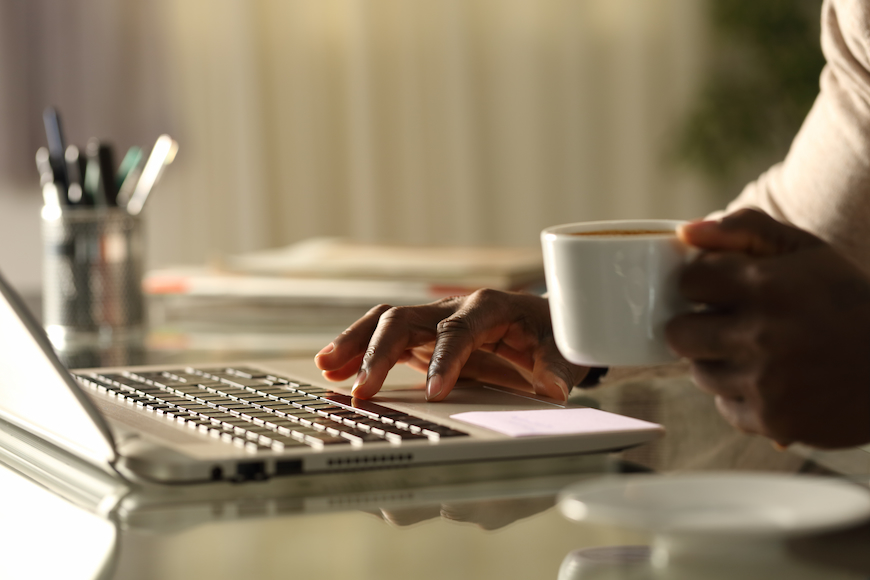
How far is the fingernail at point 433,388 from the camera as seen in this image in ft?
2.16

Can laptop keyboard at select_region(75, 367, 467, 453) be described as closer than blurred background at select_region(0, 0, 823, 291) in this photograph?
Yes

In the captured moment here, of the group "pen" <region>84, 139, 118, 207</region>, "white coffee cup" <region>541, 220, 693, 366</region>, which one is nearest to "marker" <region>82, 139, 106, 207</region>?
"pen" <region>84, 139, 118, 207</region>

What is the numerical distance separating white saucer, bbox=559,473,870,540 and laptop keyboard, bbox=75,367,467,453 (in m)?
0.17

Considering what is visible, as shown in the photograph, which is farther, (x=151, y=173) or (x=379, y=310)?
(x=151, y=173)

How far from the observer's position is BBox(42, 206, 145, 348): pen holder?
1.21 meters

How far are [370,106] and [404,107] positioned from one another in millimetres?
116

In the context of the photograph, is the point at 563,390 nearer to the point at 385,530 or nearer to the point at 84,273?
the point at 385,530

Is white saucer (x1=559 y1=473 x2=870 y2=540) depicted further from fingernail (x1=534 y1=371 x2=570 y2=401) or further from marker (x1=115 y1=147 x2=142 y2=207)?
marker (x1=115 y1=147 x2=142 y2=207)

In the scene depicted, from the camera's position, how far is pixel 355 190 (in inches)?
122

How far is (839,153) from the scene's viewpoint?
1074mm

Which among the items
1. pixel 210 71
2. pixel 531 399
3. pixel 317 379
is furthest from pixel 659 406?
pixel 210 71

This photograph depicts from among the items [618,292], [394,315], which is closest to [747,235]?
[618,292]

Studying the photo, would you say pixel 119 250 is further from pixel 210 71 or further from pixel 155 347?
pixel 210 71

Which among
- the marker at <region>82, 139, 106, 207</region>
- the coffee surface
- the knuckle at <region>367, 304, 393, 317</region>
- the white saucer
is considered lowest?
the knuckle at <region>367, 304, 393, 317</region>
